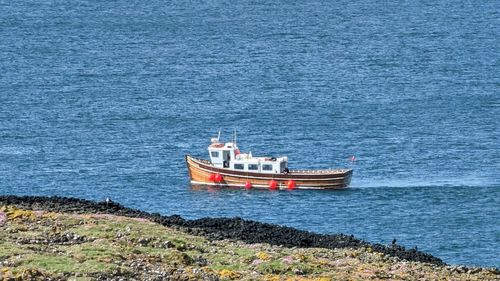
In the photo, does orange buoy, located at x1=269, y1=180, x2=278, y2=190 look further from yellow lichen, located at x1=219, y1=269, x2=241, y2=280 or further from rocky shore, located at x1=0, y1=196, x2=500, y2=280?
yellow lichen, located at x1=219, y1=269, x2=241, y2=280

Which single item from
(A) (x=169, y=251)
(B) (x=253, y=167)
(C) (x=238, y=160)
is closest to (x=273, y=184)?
(B) (x=253, y=167)

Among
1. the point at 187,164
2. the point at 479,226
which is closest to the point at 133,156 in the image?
the point at 187,164

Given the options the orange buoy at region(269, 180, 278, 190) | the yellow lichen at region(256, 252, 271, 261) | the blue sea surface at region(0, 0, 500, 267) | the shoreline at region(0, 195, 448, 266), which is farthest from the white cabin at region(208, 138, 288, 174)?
the yellow lichen at region(256, 252, 271, 261)

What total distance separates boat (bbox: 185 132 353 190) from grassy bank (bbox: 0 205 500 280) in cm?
7173

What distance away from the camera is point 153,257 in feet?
138

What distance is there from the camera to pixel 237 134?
146 meters

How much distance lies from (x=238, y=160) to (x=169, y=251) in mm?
82280

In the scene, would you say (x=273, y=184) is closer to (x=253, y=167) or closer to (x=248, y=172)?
(x=248, y=172)

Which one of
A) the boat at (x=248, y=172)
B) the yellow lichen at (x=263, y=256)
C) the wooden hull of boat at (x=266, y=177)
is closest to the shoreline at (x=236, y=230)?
the yellow lichen at (x=263, y=256)

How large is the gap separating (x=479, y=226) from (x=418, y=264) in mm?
57505

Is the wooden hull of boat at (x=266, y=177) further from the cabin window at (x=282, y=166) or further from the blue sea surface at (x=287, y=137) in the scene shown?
the blue sea surface at (x=287, y=137)

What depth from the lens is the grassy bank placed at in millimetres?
39312

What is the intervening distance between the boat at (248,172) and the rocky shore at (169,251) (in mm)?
68292

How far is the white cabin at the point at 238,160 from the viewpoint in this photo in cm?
12325
